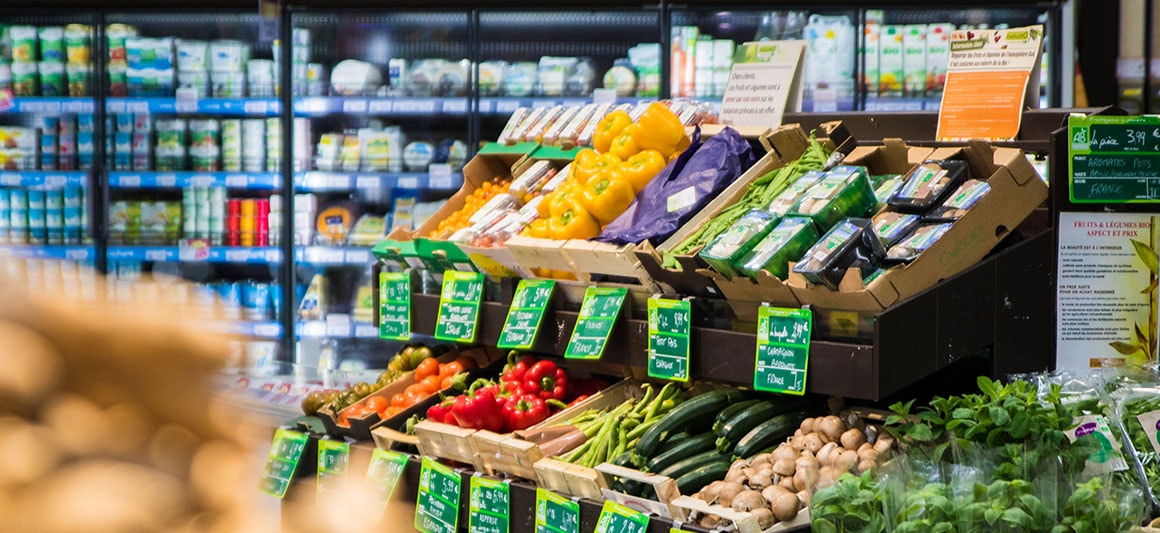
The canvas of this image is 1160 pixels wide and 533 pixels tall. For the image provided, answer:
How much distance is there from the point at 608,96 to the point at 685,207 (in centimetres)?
256

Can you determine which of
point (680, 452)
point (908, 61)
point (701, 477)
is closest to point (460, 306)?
point (680, 452)

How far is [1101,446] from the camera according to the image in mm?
2029

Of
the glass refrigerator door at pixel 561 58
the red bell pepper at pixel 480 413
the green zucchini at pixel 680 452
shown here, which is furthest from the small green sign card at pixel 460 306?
the glass refrigerator door at pixel 561 58

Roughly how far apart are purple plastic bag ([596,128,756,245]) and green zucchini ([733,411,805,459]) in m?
0.48

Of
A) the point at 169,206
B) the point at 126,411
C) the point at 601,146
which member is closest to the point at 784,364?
the point at 601,146

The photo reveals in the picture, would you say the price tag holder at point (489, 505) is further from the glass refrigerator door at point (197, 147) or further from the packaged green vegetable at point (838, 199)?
the glass refrigerator door at point (197, 147)

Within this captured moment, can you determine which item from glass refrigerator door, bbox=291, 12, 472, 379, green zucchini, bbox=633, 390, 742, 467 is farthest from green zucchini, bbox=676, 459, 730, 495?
glass refrigerator door, bbox=291, 12, 472, 379

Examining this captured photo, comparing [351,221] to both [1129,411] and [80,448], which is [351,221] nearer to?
[1129,411]

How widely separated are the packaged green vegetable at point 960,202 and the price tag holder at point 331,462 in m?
1.53

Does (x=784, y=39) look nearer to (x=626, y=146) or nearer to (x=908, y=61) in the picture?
(x=908, y=61)

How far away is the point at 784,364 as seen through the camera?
224 cm

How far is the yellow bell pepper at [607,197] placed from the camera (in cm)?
290

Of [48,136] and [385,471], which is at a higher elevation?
[48,136]

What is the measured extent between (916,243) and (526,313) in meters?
0.97
